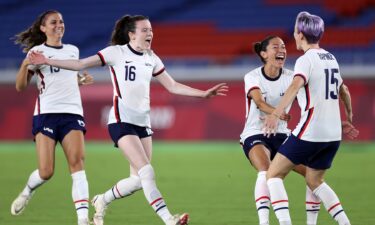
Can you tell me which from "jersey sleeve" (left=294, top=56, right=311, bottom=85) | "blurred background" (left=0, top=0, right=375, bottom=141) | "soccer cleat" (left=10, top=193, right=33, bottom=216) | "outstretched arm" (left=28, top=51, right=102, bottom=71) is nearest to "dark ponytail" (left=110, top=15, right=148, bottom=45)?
"outstretched arm" (left=28, top=51, right=102, bottom=71)

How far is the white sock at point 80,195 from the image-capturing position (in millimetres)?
9031

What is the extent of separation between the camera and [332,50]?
84.7 feet

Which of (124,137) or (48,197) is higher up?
(124,137)

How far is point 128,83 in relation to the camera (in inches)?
354

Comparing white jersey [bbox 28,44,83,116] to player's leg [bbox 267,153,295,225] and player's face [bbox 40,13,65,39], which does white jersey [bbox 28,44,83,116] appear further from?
player's leg [bbox 267,153,295,225]

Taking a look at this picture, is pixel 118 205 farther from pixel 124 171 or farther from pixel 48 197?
pixel 124 171

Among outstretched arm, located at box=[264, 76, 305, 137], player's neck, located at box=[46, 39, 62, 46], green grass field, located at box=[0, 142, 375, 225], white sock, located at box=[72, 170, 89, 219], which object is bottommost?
green grass field, located at box=[0, 142, 375, 225]

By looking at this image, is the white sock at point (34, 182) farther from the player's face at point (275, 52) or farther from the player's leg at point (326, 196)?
the player's leg at point (326, 196)

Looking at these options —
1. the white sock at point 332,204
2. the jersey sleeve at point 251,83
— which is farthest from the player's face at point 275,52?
the white sock at point 332,204

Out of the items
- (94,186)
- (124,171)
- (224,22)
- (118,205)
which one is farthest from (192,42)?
(118,205)

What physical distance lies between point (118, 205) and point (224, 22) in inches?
705

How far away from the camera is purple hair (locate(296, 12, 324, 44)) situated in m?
7.88

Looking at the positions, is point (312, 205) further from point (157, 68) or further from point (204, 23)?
point (204, 23)

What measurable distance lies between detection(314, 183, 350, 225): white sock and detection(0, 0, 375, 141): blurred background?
11.9m
